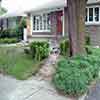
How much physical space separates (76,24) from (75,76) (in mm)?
2568

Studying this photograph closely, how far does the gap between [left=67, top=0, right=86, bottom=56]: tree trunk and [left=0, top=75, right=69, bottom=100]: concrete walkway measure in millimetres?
1951

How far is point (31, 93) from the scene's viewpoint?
6031 mm

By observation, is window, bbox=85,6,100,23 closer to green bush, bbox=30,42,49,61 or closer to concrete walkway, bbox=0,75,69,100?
green bush, bbox=30,42,49,61

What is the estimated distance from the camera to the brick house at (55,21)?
14391 millimetres

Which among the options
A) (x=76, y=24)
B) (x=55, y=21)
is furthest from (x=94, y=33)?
(x=76, y=24)

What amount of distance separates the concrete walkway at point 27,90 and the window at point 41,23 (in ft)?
37.3

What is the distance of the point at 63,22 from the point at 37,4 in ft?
15.6

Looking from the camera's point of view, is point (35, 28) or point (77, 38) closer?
point (77, 38)

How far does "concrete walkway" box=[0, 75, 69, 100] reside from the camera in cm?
578

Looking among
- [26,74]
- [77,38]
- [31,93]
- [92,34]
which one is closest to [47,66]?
[26,74]

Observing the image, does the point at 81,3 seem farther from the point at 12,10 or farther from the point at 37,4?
the point at 12,10

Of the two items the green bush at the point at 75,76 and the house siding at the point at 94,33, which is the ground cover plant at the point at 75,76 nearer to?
the green bush at the point at 75,76

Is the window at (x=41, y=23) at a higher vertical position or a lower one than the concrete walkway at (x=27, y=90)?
higher

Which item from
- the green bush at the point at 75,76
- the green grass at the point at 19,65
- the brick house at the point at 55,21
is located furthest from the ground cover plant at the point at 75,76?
the brick house at the point at 55,21
